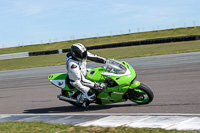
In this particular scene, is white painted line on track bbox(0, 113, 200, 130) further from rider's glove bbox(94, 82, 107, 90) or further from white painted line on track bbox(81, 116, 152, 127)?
rider's glove bbox(94, 82, 107, 90)

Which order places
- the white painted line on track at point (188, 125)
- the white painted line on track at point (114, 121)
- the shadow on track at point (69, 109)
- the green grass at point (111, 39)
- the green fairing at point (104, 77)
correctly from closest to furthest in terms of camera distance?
the white painted line on track at point (188, 125) → the white painted line on track at point (114, 121) → the green fairing at point (104, 77) → the shadow on track at point (69, 109) → the green grass at point (111, 39)

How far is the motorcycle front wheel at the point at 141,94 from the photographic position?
6.77 meters

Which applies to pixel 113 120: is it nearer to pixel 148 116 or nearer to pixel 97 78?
pixel 148 116

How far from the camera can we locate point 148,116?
19.2 ft

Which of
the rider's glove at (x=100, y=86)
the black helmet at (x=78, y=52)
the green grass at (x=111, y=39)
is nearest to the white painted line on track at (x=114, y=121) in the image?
the rider's glove at (x=100, y=86)

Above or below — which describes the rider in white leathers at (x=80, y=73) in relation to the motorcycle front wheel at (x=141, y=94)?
above

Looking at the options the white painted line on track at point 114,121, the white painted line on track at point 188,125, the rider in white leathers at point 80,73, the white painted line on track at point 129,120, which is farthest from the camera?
the rider in white leathers at point 80,73

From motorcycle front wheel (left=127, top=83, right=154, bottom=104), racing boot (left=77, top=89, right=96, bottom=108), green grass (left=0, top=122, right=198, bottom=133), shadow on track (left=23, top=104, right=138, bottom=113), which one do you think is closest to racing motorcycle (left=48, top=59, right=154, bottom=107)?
motorcycle front wheel (left=127, top=83, right=154, bottom=104)

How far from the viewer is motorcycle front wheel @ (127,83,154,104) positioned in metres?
6.77

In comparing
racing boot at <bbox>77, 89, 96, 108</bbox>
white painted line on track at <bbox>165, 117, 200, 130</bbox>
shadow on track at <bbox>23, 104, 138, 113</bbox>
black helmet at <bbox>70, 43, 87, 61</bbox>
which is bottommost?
shadow on track at <bbox>23, 104, 138, 113</bbox>

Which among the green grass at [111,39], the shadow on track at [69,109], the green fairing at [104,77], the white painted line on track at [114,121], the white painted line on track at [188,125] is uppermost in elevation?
the green grass at [111,39]

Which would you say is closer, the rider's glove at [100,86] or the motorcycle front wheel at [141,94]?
the motorcycle front wheel at [141,94]

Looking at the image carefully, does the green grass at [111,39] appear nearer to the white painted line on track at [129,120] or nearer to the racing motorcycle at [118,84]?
the racing motorcycle at [118,84]

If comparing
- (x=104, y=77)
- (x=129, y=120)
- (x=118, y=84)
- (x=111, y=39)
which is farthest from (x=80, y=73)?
(x=111, y=39)
